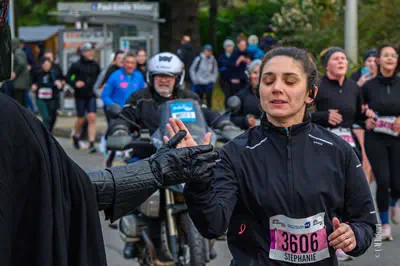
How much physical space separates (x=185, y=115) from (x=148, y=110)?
29.7 inches

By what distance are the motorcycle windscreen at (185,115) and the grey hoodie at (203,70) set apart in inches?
609

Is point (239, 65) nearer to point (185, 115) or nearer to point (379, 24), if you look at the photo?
point (379, 24)

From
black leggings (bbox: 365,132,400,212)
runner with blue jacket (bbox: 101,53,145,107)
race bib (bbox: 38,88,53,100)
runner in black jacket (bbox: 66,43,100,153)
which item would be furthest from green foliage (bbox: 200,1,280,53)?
black leggings (bbox: 365,132,400,212)

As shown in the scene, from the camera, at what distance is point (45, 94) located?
18016mm

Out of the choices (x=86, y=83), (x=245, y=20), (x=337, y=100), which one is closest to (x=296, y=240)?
(x=337, y=100)

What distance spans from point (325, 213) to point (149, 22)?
20891mm

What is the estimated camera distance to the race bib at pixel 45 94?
17984mm

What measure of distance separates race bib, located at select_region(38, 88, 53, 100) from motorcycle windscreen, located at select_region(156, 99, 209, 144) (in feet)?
37.1

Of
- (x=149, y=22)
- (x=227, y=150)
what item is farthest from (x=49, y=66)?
(x=227, y=150)

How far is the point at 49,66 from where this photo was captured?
18500mm

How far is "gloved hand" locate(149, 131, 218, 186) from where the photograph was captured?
10.7 feet

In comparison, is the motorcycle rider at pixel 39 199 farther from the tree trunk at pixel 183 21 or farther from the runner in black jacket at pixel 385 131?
the tree trunk at pixel 183 21

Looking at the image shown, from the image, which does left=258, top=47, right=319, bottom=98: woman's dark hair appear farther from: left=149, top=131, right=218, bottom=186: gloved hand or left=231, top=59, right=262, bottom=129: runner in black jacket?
left=231, top=59, right=262, bottom=129: runner in black jacket

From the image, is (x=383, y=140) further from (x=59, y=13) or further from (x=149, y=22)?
(x=59, y=13)
